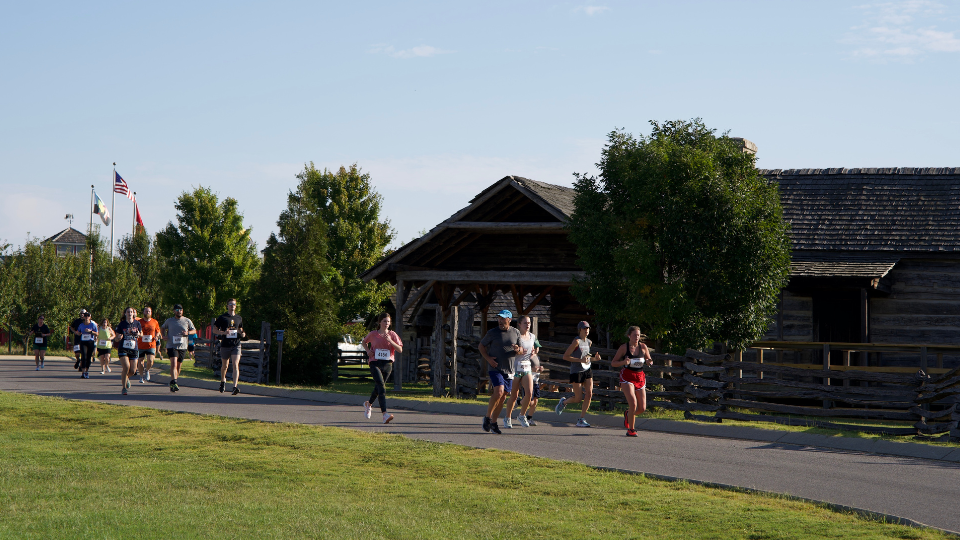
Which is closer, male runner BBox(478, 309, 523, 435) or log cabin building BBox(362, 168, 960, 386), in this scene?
male runner BBox(478, 309, 523, 435)

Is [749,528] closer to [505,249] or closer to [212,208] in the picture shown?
[505,249]

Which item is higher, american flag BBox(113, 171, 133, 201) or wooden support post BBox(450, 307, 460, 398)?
american flag BBox(113, 171, 133, 201)

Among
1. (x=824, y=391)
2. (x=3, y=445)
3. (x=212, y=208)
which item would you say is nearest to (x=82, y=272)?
(x=212, y=208)

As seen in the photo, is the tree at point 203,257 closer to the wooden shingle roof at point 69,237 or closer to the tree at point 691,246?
the tree at point 691,246

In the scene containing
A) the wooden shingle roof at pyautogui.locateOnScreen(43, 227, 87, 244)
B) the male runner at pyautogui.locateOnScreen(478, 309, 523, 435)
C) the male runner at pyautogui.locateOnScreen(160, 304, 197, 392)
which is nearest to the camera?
the male runner at pyautogui.locateOnScreen(478, 309, 523, 435)

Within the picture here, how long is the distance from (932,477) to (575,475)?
4.36m

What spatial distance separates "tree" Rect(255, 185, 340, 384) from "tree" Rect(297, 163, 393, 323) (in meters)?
13.8

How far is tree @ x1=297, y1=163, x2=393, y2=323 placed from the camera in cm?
4009

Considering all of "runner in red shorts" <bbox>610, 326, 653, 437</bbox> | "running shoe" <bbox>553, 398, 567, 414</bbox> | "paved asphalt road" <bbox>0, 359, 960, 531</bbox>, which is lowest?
"paved asphalt road" <bbox>0, 359, 960, 531</bbox>

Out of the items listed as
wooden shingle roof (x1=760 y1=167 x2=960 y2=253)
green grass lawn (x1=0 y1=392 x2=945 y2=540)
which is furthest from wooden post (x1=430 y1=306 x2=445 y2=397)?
wooden shingle roof (x1=760 y1=167 x2=960 y2=253)

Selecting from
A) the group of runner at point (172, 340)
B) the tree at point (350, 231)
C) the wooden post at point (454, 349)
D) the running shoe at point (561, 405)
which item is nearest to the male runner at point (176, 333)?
the group of runner at point (172, 340)

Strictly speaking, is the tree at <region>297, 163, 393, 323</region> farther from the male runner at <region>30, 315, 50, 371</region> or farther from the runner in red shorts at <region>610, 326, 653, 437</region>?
the runner in red shorts at <region>610, 326, 653, 437</region>

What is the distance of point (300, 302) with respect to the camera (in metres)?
25.4

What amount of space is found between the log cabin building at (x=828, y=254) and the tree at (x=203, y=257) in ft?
70.4
